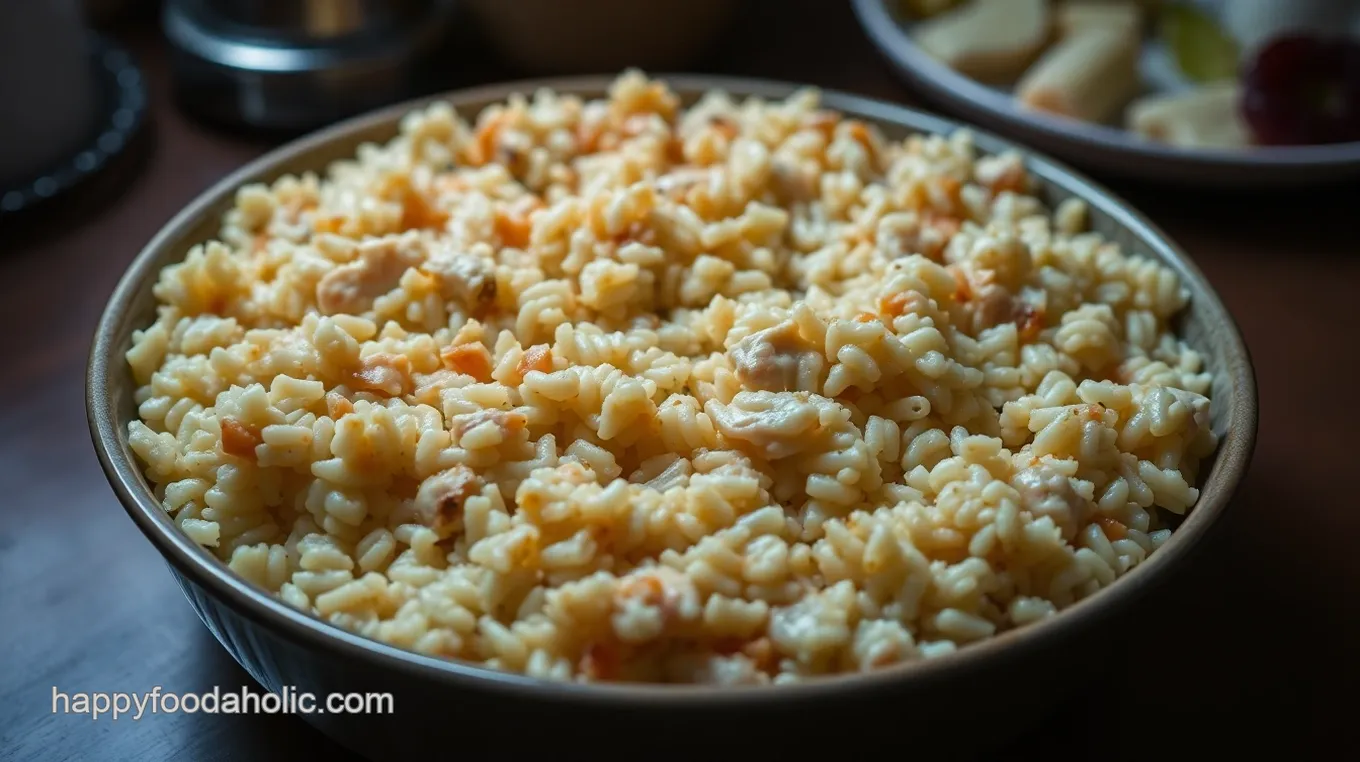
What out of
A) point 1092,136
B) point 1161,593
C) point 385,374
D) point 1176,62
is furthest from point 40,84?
point 1176,62

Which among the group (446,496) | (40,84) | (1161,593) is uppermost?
(1161,593)

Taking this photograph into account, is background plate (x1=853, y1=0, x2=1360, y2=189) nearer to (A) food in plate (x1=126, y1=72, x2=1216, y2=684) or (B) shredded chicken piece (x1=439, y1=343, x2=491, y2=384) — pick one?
(A) food in plate (x1=126, y1=72, x2=1216, y2=684)

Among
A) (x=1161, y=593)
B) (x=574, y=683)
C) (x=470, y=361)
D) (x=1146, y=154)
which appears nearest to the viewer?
(x=574, y=683)

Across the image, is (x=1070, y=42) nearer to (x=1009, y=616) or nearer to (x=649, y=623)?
(x=1009, y=616)

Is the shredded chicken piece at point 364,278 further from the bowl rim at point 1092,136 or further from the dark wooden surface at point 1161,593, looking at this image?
the bowl rim at point 1092,136

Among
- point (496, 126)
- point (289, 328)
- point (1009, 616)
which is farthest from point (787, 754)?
point (496, 126)

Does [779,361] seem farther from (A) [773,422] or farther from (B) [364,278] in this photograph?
(B) [364,278]

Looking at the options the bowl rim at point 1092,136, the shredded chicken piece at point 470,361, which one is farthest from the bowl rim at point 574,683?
the bowl rim at point 1092,136

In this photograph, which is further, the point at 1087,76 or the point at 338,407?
the point at 1087,76
